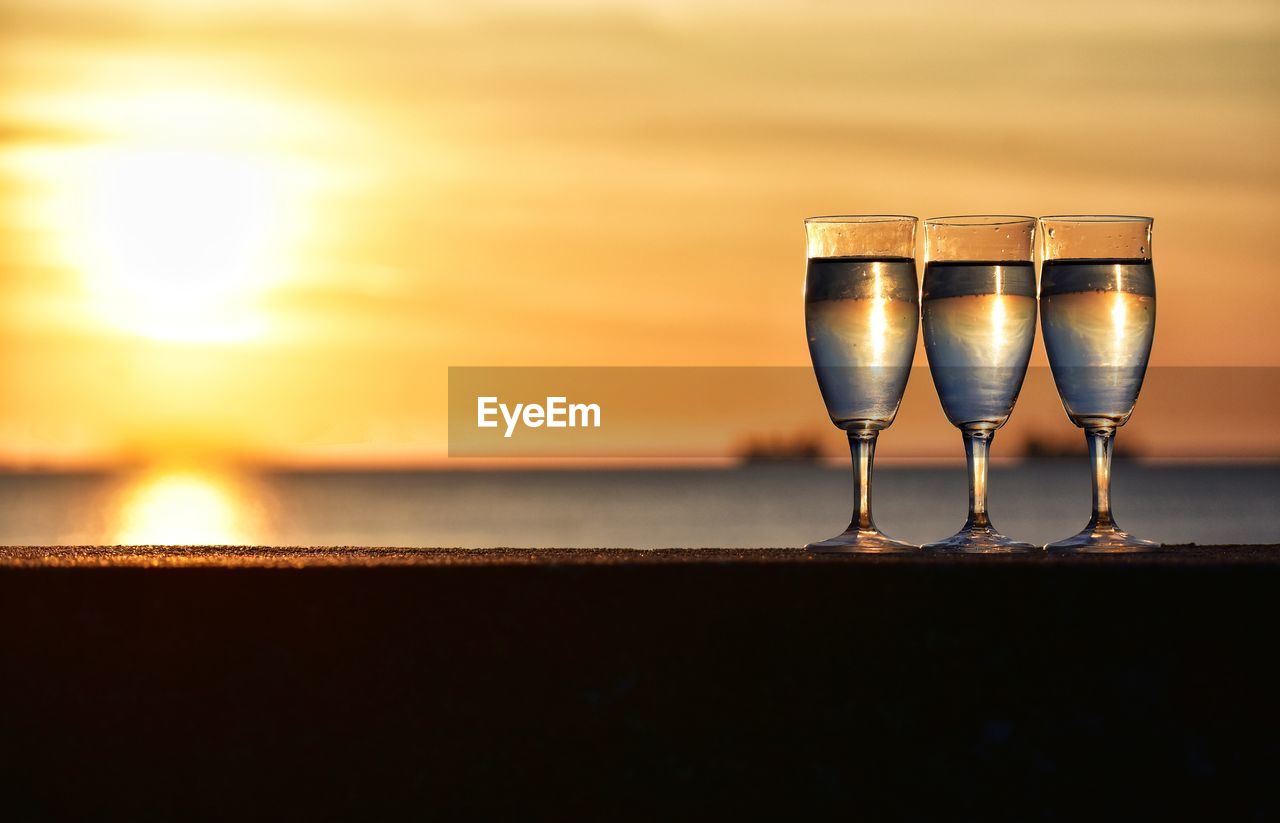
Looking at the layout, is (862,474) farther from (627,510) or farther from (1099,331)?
(627,510)

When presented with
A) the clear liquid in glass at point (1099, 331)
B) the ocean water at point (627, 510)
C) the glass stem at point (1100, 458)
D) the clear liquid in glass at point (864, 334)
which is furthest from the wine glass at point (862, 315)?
the ocean water at point (627, 510)

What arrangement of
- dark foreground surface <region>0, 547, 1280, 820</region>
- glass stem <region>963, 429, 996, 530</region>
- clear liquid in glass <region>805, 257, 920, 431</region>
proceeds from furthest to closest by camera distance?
glass stem <region>963, 429, 996, 530</region>, clear liquid in glass <region>805, 257, 920, 431</region>, dark foreground surface <region>0, 547, 1280, 820</region>

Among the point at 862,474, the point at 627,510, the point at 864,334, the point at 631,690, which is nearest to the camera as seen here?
the point at 631,690

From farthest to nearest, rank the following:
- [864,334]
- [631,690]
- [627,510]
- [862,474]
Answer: [627,510] → [862,474] → [864,334] → [631,690]

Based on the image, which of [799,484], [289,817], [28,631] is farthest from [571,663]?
[799,484]

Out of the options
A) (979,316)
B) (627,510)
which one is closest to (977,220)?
(979,316)

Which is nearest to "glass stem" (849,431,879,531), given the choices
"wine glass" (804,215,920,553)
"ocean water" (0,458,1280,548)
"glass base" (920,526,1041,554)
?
"wine glass" (804,215,920,553)

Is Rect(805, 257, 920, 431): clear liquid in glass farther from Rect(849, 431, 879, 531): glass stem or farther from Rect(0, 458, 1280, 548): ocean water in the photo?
Rect(0, 458, 1280, 548): ocean water

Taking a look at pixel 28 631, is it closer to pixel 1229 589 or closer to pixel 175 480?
pixel 1229 589
